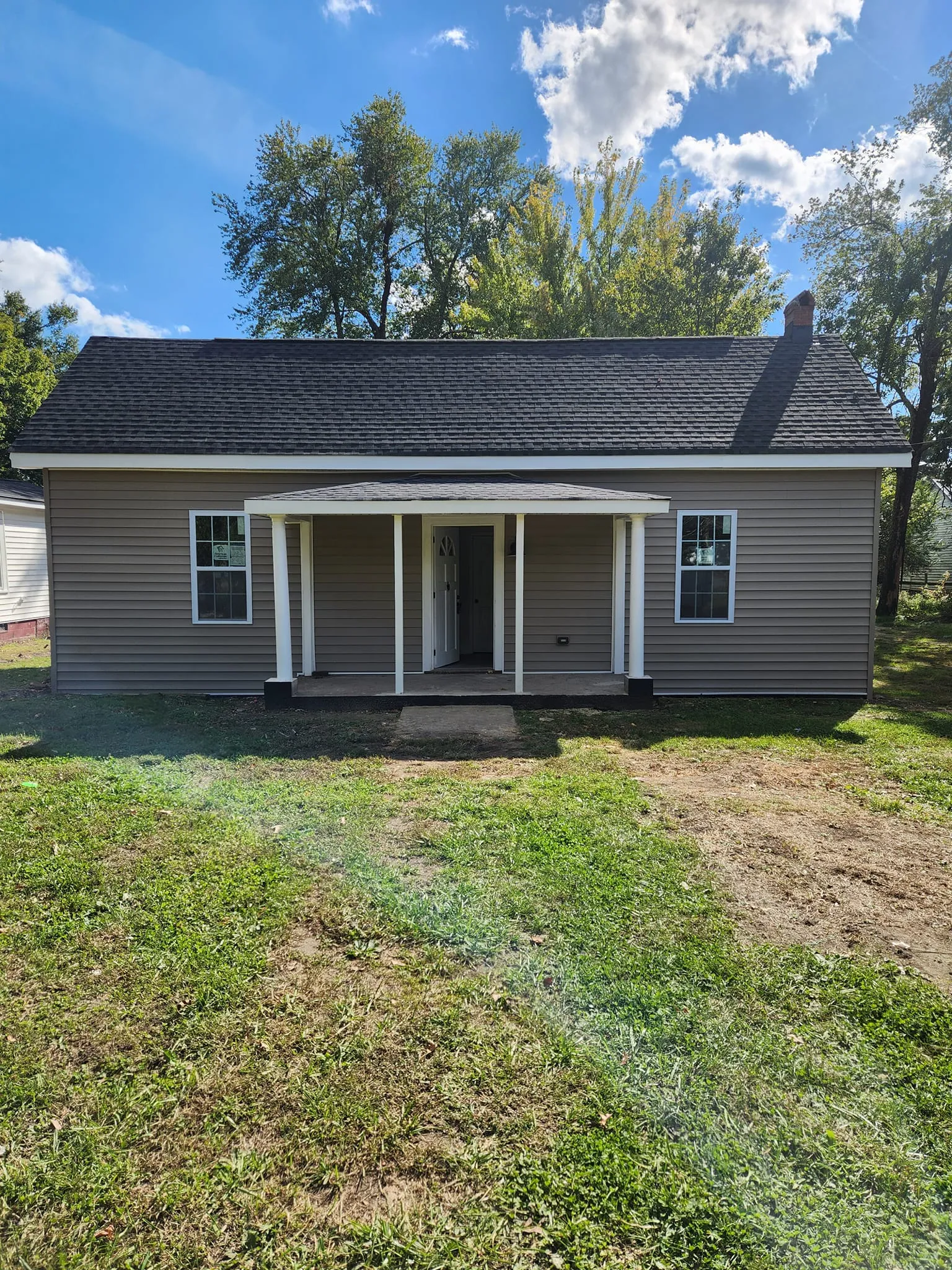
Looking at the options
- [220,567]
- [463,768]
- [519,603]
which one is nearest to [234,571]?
[220,567]

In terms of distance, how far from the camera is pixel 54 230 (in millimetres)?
23750

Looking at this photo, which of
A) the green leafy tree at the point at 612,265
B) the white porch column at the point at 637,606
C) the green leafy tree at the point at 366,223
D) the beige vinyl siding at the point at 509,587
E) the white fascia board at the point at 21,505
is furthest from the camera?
the green leafy tree at the point at 366,223

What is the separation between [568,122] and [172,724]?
28384 millimetres

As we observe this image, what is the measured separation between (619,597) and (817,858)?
5976 millimetres

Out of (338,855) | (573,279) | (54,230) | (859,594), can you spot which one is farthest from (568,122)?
(338,855)

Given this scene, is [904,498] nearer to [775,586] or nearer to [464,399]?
[775,586]

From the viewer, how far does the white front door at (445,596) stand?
10.7m

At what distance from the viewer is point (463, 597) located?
13.5 metres

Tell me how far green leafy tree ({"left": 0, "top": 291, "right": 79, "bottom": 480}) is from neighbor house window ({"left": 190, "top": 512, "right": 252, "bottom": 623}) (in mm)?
15491

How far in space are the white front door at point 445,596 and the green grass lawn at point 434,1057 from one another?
583cm

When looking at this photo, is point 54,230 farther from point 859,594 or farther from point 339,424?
point 859,594

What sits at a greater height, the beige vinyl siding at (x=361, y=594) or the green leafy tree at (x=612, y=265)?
the green leafy tree at (x=612, y=265)

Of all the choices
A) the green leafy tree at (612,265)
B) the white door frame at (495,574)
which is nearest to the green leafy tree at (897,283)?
the green leafy tree at (612,265)

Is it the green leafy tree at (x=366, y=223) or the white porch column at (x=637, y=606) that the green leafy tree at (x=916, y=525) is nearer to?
the green leafy tree at (x=366, y=223)
